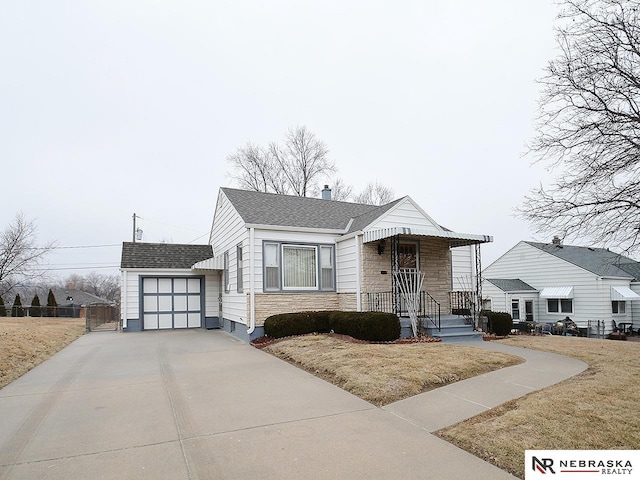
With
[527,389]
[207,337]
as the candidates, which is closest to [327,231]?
[207,337]

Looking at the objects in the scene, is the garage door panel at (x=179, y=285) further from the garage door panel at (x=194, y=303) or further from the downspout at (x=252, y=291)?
the downspout at (x=252, y=291)

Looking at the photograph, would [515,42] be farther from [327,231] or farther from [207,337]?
[207,337]

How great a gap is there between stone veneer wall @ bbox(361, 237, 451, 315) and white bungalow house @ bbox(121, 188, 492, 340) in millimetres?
31

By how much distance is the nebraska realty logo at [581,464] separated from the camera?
136 inches

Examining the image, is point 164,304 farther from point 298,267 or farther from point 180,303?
point 298,267

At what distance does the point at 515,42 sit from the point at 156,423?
10.9m

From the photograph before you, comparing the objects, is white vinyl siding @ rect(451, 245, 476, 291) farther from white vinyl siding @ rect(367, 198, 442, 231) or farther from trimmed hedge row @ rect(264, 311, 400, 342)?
trimmed hedge row @ rect(264, 311, 400, 342)

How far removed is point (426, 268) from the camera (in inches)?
535

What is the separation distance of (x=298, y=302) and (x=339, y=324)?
1823mm

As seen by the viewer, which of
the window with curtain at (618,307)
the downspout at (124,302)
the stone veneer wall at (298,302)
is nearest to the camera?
the stone veneer wall at (298,302)

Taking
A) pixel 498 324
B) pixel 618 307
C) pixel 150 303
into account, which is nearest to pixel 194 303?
pixel 150 303

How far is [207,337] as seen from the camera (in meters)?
14.2

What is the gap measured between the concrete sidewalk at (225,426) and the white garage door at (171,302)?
8.83m

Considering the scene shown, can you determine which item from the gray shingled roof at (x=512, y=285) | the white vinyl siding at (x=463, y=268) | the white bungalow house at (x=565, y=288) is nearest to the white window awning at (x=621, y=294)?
the white bungalow house at (x=565, y=288)
